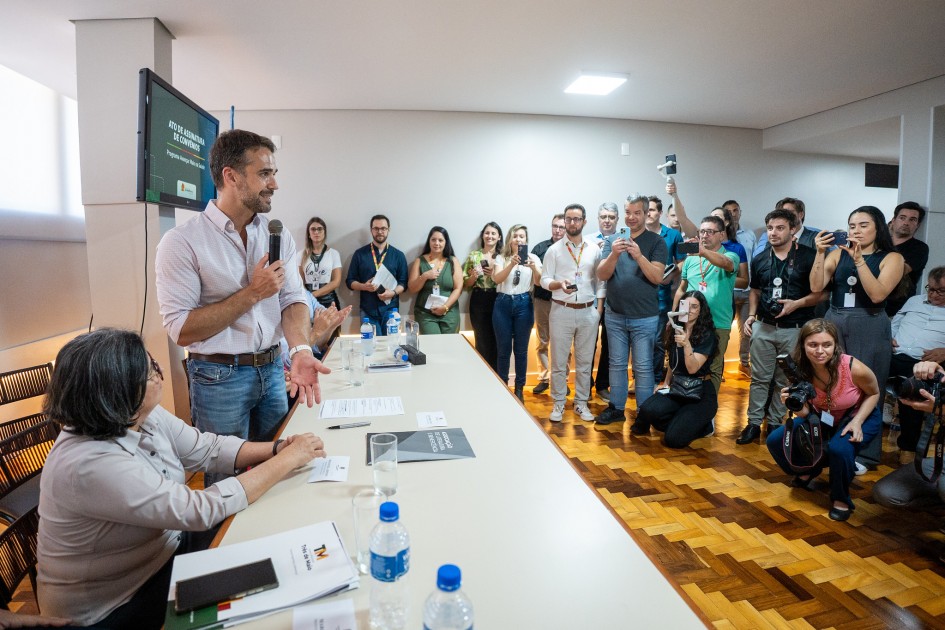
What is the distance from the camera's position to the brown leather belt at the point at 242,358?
1.77 meters

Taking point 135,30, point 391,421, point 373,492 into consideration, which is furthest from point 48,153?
point 373,492

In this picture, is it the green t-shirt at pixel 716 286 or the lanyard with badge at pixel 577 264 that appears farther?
the green t-shirt at pixel 716 286

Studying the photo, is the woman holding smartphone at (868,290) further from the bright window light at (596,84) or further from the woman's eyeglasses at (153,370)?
the woman's eyeglasses at (153,370)

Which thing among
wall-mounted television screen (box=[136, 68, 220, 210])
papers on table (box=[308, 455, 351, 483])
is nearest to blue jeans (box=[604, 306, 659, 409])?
papers on table (box=[308, 455, 351, 483])

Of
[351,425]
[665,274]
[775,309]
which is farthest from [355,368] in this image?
[665,274]

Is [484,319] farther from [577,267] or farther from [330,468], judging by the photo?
[330,468]

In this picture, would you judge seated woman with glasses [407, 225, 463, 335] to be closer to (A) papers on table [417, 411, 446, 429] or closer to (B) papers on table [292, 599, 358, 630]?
(A) papers on table [417, 411, 446, 429]

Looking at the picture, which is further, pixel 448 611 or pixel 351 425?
pixel 351 425

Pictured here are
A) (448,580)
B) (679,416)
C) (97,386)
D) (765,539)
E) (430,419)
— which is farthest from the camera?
(679,416)

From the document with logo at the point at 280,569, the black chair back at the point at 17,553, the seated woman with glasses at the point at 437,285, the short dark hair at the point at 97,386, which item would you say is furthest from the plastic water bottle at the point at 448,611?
the seated woman with glasses at the point at 437,285

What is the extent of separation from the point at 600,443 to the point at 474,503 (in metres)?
2.52

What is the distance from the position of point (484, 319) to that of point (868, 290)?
2.84 meters

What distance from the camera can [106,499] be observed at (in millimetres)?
1082

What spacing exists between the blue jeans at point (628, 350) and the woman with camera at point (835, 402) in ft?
3.61
